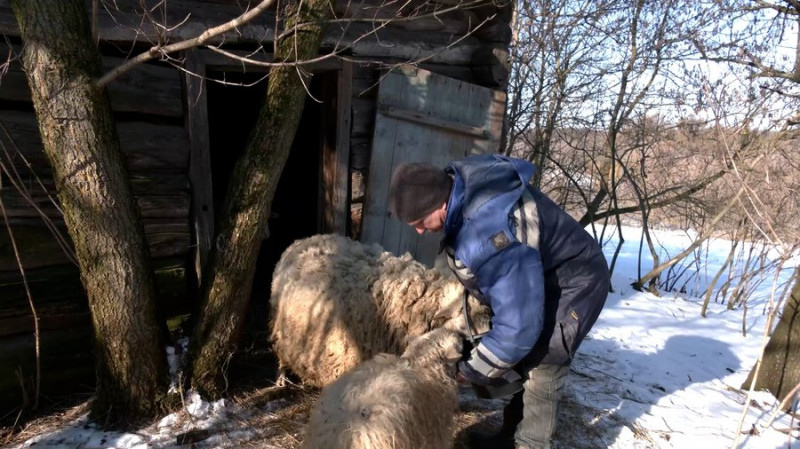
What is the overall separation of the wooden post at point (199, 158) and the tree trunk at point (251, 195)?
2.56ft

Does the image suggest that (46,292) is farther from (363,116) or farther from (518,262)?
(518,262)

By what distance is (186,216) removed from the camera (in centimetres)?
372

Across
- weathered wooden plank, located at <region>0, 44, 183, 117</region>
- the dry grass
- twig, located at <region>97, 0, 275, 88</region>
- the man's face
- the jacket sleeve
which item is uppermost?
twig, located at <region>97, 0, 275, 88</region>

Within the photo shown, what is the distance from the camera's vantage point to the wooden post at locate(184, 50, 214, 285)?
3648mm

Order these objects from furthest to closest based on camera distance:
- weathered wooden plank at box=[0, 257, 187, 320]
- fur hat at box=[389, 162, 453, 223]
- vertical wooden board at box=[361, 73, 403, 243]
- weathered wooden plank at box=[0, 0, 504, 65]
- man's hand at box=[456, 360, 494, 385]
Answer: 1. vertical wooden board at box=[361, 73, 403, 243]
2. weathered wooden plank at box=[0, 0, 504, 65]
3. weathered wooden plank at box=[0, 257, 187, 320]
4. man's hand at box=[456, 360, 494, 385]
5. fur hat at box=[389, 162, 453, 223]

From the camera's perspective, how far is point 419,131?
15.9 ft

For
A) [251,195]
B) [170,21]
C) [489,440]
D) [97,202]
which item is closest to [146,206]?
[97,202]

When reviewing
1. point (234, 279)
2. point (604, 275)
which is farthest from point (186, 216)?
point (604, 275)

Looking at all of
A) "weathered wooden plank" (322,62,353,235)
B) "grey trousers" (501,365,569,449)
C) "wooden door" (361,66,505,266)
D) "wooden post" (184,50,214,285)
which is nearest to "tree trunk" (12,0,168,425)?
"wooden post" (184,50,214,285)

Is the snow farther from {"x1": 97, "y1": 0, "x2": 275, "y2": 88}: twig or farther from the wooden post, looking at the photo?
{"x1": 97, "y1": 0, "x2": 275, "y2": 88}: twig

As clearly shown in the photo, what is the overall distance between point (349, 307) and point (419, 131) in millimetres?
2333

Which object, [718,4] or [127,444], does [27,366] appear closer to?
[127,444]

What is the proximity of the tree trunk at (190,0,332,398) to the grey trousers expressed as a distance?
182 centimetres

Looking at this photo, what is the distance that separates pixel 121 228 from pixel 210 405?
1.24 metres
